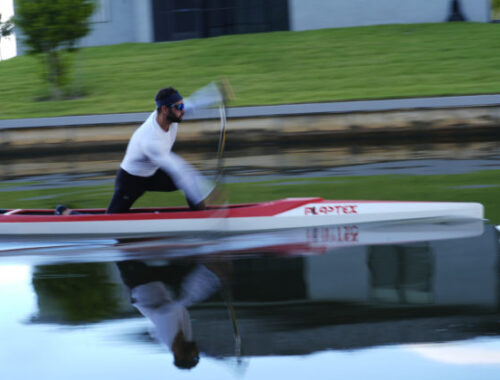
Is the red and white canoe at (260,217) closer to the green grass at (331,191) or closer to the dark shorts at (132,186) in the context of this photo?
the dark shorts at (132,186)

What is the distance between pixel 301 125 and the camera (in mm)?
15172

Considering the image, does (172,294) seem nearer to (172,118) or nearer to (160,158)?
(160,158)

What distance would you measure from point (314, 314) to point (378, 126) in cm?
1079

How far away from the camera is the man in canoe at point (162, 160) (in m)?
6.86

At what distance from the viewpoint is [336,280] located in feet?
17.5

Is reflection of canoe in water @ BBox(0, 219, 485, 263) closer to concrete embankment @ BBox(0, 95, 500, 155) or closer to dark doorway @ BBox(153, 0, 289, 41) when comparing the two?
concrete embankment @ BBox(0, 95, 500, 155)

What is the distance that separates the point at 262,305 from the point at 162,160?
2.50 m

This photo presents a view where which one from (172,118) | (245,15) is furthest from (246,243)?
(245,15)

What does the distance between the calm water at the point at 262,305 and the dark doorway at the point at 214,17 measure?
68.4 feet

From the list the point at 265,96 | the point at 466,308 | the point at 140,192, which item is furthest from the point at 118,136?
the point at 466,308

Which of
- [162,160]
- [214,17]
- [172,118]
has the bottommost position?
[162,160]

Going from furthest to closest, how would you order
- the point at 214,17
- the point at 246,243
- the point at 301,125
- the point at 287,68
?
the point at 214,17, the point at 287,68, the point at 301,125, the point at 246,243

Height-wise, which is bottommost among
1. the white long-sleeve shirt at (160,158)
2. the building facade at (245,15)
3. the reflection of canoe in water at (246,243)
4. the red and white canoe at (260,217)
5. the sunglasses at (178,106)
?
the reflection of canoe in water at (246,243)

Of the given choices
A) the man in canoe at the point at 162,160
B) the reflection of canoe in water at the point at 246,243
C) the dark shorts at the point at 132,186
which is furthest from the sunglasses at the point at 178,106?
the reflection of canoe in water at the point at 246,243
